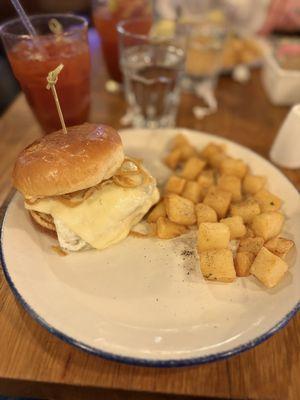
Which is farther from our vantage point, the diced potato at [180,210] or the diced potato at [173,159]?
the diced potato at [173,159]

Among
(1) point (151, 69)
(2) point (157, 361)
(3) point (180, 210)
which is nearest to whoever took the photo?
(2) point (157, 361)

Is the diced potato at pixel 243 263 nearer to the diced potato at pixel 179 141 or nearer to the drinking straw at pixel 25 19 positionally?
the diced potato at pixel 179 141

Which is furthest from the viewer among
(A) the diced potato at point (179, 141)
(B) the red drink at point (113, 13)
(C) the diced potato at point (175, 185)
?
(B) the red drink at point (113, 13)

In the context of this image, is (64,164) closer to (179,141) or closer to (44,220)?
(44,220)

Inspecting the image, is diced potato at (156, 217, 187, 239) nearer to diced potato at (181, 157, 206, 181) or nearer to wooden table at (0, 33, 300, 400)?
diced potato at (181, 157, 206, 181)

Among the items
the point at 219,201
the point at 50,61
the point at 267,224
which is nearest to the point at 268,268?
the point at 267,224

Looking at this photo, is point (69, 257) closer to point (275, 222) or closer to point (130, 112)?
point (275, 222)

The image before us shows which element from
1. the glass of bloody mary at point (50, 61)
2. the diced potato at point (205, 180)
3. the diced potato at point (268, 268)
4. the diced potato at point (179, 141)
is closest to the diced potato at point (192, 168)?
the diced potato at point (205, 180)
